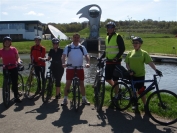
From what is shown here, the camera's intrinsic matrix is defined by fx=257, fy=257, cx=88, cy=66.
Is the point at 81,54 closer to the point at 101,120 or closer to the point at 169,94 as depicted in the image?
the point at 101,120

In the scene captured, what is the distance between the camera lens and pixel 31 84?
26.1 feet

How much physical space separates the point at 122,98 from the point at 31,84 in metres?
3.14

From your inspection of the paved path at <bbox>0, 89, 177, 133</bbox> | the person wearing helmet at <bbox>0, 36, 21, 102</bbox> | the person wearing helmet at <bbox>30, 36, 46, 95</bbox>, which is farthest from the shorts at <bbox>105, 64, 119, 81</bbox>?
the person wearing helmet at <bbox>0, 36, 21, 102</bbox>

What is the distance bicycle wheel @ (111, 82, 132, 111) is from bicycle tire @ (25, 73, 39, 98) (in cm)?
278

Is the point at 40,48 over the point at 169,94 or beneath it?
over

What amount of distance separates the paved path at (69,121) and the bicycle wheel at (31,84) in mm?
1133

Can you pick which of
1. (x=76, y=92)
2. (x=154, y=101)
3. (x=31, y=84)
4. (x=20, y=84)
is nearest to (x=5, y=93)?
(x=31, y=84)

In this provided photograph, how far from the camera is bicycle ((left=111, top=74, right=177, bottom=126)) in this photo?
5309mm

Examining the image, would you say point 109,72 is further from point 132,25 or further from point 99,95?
point 132,25

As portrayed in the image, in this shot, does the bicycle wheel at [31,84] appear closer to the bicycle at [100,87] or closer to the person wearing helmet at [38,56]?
the person wearing helmet at [38,56]

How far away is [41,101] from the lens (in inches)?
285

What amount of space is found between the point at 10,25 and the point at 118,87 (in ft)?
213

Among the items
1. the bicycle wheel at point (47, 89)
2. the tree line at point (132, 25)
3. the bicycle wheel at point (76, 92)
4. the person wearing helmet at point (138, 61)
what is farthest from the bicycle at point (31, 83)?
the tree line at point (132, 25)

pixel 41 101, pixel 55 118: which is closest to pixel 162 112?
pixel 55 118
